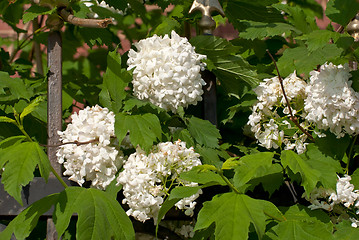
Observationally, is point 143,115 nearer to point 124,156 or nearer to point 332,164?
point 124,156

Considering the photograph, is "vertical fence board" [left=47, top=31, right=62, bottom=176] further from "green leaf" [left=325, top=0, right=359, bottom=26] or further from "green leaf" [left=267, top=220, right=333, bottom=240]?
"green leaf" [left=325, top=0, right=359, bottom=26]

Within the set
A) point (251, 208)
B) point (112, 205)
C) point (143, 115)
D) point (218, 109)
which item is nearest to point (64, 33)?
point (218, 109)

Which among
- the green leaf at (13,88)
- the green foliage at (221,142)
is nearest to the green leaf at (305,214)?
the green foliage at (221,142)

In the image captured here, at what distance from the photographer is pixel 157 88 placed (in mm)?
1608

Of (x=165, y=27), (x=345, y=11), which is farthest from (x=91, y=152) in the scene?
(x=345, y=11)

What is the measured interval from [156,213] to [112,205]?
0.15 m

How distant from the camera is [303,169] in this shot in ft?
4.88

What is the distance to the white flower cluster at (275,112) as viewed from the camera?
171 cm

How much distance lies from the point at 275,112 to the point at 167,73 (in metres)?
0.40

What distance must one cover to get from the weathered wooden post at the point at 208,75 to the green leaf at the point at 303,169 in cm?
31

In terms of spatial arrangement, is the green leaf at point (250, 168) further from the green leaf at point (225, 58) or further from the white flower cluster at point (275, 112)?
the green leaf at point (225, 58)

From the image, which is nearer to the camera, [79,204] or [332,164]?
[79,204]

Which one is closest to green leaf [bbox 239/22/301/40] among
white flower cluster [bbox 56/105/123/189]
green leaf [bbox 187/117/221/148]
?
green leaf [bbox 187/117/221/148]

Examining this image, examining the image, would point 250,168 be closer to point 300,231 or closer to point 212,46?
point 300,231
